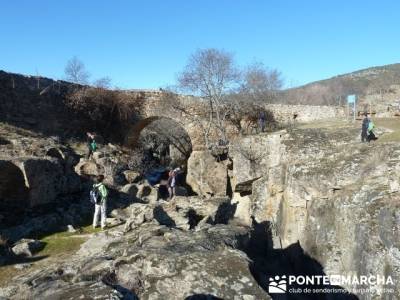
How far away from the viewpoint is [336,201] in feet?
37.4

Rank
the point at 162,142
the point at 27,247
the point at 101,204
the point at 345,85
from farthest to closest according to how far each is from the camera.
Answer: the point at 345,85 → the point at 162,142 → the point at 101,204 → the point at 27,247

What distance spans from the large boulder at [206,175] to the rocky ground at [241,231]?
143 centimetres

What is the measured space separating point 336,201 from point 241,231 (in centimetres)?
373

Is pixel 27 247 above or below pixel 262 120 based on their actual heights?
below

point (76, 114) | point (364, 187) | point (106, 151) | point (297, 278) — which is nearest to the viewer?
point (297, 278)

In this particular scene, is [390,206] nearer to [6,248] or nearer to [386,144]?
[386,144]

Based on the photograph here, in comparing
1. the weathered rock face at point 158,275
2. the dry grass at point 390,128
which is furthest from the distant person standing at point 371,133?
the weathered rock face at point 158,275

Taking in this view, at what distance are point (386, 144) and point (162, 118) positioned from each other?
13175 mm

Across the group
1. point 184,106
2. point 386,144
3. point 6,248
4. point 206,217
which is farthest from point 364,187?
point 184,106

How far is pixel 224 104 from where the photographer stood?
2467 centimetres

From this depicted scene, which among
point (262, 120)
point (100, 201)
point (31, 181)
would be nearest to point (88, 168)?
point (31, 181)

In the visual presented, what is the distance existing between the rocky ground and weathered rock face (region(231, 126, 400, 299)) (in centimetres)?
3

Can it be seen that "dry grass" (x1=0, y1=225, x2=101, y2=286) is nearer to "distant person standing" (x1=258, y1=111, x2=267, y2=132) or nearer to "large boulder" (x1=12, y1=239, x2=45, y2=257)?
"large boulder" (x1=12, y1=239, x2=45, y2=257)

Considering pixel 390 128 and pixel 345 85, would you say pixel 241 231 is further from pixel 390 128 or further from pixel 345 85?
pixel 345 85
